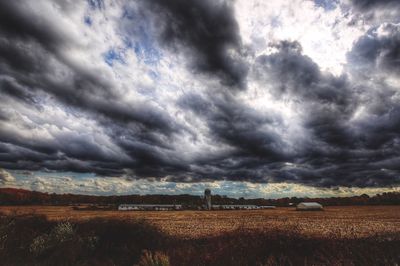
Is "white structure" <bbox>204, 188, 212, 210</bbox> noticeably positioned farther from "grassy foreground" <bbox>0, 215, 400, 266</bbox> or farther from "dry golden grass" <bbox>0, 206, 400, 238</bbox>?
"grassy foreground" <bbox>0, 215, 400, 266</bbox>

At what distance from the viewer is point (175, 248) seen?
1523 centimetres

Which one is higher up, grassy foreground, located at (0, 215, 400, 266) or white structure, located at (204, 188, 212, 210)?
white structure, located at (204, 188, 212, 210)

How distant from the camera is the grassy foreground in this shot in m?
10.8

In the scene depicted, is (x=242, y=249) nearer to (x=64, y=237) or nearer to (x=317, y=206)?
(x=64, y=237)

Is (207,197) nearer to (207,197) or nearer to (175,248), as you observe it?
(207,197)

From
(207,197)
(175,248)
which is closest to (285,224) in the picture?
(175,248)

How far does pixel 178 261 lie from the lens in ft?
36.4

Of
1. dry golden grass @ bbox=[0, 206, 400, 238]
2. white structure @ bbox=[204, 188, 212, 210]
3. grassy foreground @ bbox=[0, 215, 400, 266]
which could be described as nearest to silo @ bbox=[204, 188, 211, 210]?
white structure @ bbox=[204, 188, 212, 210]

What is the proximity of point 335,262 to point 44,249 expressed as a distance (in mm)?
13531

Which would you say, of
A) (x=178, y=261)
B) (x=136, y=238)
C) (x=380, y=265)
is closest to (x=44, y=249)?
(x=136, y=238)

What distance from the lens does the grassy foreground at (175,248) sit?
1084 centimetres

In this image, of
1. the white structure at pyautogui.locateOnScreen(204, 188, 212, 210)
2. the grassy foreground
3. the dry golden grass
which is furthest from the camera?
the white structure at pyautogui.locateOnScreen(204, 188, 212, 210)

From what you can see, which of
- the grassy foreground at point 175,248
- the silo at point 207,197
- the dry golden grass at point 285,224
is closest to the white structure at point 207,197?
the silo at point 207,197

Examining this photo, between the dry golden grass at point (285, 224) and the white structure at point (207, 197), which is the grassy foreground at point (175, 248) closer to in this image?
the dry golden grass at point (285, 224)
